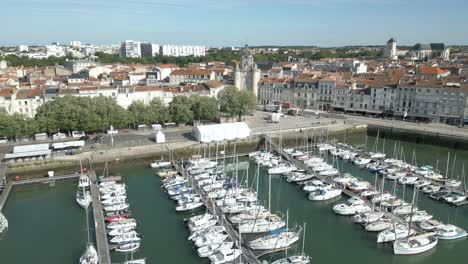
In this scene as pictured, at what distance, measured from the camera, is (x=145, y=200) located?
31734 mm

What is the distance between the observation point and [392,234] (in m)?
24.4

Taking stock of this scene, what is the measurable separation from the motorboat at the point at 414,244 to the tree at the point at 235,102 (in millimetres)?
33519

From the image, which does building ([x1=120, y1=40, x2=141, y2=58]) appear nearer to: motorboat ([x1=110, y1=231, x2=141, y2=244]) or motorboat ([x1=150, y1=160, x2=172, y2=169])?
motorboat ([x1=150, y1=160, x2=172, y2=169])

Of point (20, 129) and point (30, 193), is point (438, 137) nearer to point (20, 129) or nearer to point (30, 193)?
point (30, 193)

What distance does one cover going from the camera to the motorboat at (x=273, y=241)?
76.2 ft

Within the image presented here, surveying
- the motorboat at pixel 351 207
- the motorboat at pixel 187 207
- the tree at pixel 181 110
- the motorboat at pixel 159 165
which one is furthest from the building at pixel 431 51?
the motorboat at pixel 187 207

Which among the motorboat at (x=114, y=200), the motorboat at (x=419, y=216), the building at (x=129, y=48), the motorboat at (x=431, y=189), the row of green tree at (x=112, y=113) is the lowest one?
the motorboat at (x=114, y=200)

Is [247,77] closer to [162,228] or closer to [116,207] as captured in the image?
[116,207]

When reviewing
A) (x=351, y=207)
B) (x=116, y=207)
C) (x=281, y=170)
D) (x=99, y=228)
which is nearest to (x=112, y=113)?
(x=116, y=207)

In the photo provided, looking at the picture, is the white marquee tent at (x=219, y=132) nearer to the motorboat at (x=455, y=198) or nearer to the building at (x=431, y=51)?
the motorboat at (x=455, y=198)

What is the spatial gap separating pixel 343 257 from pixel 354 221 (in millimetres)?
4643

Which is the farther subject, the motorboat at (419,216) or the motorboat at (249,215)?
the motorboat at (419,216)

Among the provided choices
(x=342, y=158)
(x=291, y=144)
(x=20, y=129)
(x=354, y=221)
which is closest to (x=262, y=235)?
(x=354, y=221)

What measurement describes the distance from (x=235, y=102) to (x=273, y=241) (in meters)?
32.2
